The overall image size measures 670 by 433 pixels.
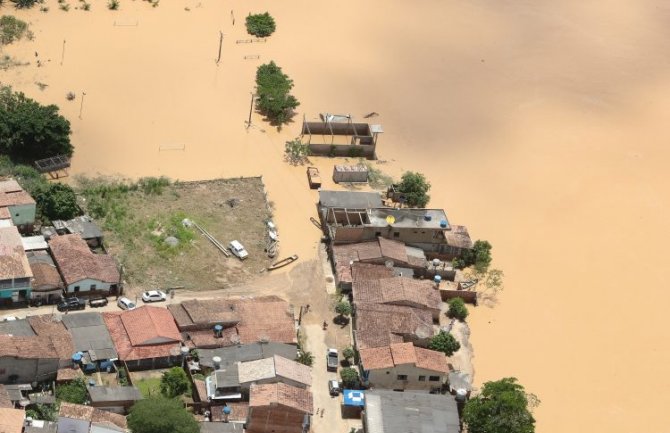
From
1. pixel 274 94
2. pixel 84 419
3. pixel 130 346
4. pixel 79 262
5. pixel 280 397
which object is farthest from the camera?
pixel 274 94

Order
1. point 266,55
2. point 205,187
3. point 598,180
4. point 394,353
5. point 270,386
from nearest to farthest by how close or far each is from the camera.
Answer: point 270,386 → point 394,353 → point 205,187 → point 598,180 → point 266,55

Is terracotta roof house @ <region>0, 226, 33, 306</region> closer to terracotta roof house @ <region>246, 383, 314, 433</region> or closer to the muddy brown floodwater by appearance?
the muddy brown floodwater

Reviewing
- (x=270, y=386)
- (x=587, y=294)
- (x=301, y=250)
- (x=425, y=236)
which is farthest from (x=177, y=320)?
(x=587, y=294)

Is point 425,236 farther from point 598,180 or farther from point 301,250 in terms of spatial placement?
→ point 598,180

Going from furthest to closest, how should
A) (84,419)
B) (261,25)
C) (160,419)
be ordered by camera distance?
1. (261,25)
2. (84,419)
3. (160,419)

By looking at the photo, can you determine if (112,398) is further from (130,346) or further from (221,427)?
(221,427)

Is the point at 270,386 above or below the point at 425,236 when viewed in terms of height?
below

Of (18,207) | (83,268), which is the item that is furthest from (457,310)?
(18,207)
